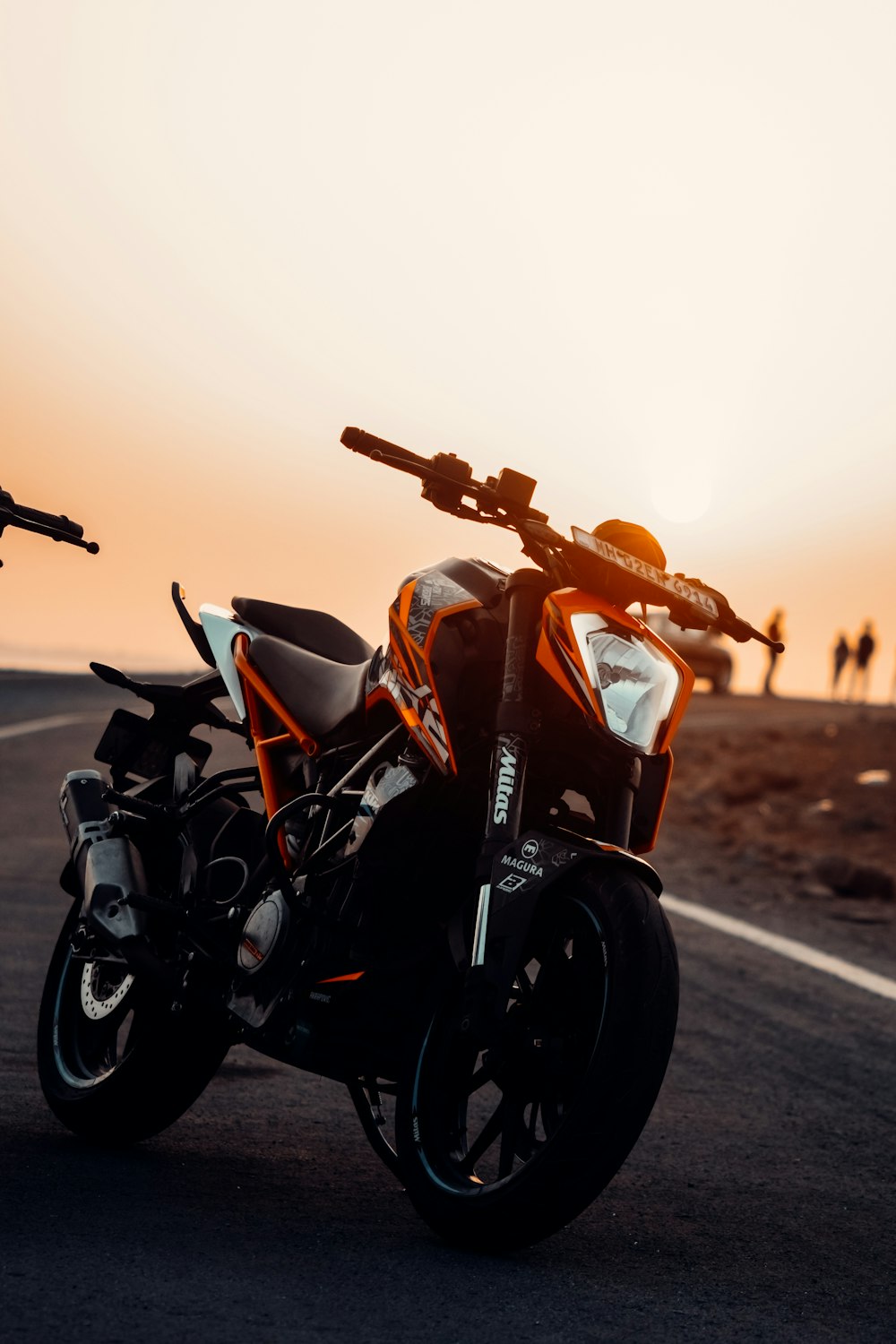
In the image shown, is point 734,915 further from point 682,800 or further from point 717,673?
point 717,673

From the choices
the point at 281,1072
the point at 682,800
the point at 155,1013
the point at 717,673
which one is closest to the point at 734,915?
the point at 281,1072

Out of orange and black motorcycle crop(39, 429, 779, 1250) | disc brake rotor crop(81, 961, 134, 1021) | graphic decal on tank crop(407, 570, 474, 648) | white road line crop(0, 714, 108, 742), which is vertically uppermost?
white road line crop(0, 714, 108, 742)

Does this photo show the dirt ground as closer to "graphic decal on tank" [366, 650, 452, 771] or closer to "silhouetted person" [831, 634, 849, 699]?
"graphic decal on tank" [366, 650, 452, 771]

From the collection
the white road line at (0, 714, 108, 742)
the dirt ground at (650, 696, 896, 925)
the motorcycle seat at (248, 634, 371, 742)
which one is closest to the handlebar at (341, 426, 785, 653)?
the motorcycle seat at (248, 634, 371, 742)

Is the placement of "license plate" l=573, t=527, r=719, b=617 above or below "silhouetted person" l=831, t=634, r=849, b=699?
below

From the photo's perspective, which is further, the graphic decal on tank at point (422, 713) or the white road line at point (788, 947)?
the white road line at point (788, 947)

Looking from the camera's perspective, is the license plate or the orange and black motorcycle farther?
the license plate

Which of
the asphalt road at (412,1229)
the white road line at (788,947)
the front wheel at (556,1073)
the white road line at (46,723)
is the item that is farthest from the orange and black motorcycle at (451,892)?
the white road line at (46,723)

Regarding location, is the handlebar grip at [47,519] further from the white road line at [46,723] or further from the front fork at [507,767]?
the white road line at [46,723]

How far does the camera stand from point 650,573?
13.2ft

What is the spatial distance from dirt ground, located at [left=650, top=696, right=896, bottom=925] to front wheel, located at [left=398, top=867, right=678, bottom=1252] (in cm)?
767

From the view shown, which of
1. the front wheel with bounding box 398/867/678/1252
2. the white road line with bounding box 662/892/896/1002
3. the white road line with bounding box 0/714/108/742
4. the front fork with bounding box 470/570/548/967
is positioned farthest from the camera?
the white road line with bounding box 0/714/108/742

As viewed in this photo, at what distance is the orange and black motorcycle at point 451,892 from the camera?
3756 mm

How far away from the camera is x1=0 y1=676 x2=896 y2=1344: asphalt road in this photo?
3.40 m
